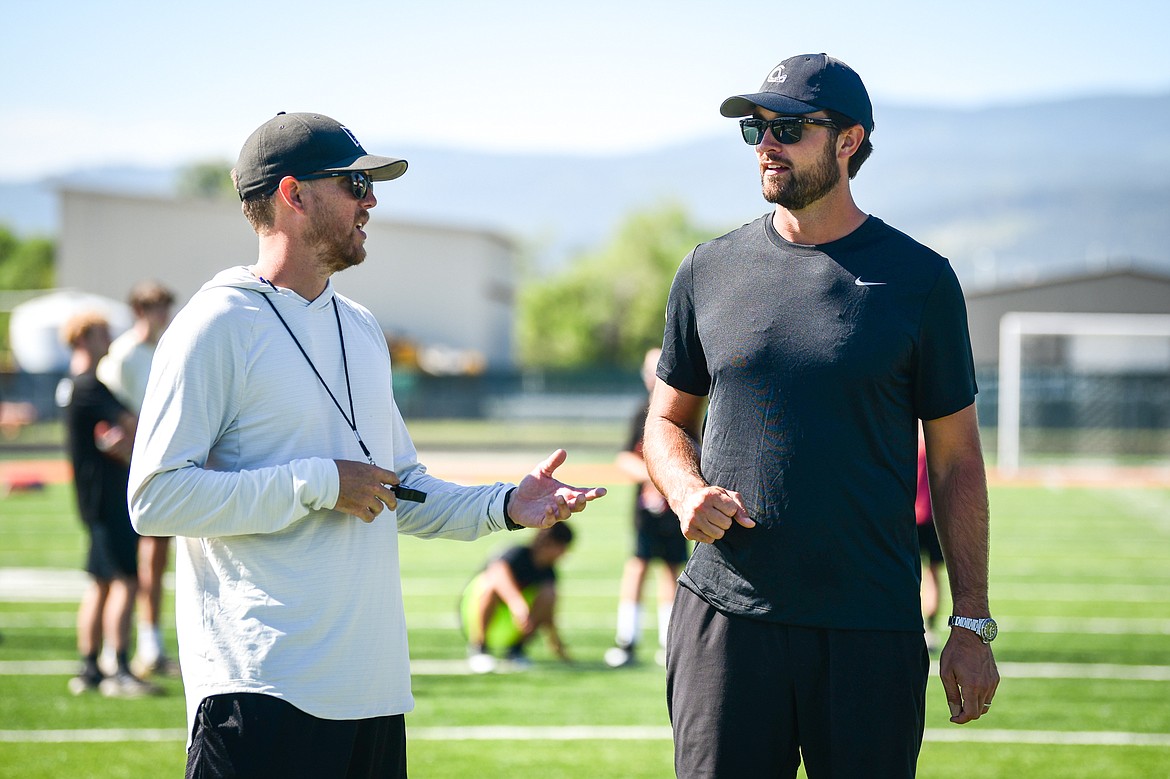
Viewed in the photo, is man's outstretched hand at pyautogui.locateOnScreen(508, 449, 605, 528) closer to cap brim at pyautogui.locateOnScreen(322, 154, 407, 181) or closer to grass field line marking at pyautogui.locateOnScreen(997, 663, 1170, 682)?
cap brim at pyautogui.locateOnScreen(322, 154, 407, 181)

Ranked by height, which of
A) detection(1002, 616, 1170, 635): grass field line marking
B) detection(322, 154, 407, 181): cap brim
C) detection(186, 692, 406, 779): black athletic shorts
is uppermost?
detection(322, 154, 407, 181): cap brim

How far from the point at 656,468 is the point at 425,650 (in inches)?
237

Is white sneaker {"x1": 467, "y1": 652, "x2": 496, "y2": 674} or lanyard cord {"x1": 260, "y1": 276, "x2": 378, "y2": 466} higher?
lanyard cord {"x1": 260, "y1": 276, "x2": 378, "y2": 466}

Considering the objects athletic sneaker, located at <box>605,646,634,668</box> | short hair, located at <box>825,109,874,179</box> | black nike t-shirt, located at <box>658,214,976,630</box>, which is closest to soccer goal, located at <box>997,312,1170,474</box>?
athletic sneaker, located at <box>605,646,634,668</box>

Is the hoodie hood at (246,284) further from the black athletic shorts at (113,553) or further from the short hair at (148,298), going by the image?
the short hair at (148,298)

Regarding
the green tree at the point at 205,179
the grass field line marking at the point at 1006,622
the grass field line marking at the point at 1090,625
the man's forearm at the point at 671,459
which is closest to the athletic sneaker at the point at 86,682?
the grass field line marking at the point at 1006,622

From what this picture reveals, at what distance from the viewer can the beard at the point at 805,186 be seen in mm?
3123

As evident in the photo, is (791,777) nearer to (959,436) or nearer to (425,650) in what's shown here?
(959,436)

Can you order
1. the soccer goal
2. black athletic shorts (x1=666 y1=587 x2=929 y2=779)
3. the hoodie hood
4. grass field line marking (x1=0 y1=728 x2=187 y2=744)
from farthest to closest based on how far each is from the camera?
the soccer goal → grass field line marking (x1=0 y1=728 x2=187 y2=744) → black athletic shorts (x1=666 y1=587 x2=929 y2=779) → the hoodie hood

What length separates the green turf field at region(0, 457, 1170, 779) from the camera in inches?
239

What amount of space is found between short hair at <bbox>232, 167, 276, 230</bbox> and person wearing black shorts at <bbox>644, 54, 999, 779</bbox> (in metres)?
1.11

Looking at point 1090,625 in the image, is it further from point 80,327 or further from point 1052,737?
point 80,327

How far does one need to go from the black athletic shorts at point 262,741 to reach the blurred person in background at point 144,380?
5.38 metres

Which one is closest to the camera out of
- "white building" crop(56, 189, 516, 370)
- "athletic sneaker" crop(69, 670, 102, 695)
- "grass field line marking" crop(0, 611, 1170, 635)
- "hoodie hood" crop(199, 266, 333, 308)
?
"hoodie hood" crop(199, 266, 333, 308)
